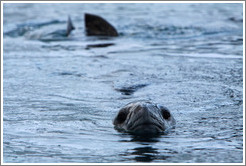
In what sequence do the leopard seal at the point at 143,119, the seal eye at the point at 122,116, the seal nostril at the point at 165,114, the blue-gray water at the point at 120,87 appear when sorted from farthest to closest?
the seal nostril at the point at 165,114 → the seal eye at the point at 122,116 → the leopard seal at the point at 143,119 → the blue-gray water at the point at 120,87

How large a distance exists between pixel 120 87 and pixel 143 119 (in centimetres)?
259

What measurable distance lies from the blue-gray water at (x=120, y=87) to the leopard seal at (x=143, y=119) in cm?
11

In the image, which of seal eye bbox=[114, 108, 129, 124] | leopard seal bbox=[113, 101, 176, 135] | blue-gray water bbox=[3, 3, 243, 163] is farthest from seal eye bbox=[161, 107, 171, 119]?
seal eye bbox=[114, 108, 129, 124]

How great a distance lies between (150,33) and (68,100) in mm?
6499

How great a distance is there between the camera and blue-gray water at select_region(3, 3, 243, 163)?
4.75 metres

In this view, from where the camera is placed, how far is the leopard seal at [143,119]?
4.92 metres

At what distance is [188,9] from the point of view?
18.4 meters

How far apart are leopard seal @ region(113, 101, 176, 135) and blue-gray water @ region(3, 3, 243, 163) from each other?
106 millimetres

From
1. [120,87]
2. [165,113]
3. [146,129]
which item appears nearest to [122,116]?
[165,113]

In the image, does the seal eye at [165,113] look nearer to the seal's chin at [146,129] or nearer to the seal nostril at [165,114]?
the seal nostril at [165,114]

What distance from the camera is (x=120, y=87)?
7.48 m

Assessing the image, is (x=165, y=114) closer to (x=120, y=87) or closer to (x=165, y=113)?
(x=165, y=113)

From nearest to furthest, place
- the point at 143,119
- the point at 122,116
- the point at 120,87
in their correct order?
the point at 143,119, the point at 122,116, the point at 120,87

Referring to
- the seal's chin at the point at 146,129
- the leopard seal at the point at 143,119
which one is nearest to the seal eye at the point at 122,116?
the leopard seal at the point at 143,119
